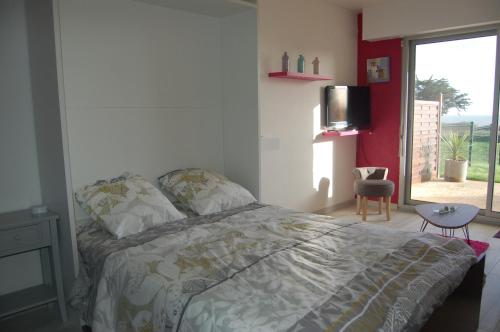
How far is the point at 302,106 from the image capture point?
4441 millimetres

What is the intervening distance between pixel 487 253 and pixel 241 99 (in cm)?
262

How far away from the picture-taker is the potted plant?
15.4 feet

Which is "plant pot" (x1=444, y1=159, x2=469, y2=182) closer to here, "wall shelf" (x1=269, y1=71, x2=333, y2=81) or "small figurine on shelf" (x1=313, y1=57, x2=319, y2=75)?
"wall shelf" (x1=269, y1=71, x2=333, y2=81)

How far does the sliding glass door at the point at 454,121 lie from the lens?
14.4 ft

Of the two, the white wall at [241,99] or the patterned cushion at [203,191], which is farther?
the white wall at [241,99]

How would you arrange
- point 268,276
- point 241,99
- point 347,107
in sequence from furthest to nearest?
point 347,107 → point 241,99 → point 268,276

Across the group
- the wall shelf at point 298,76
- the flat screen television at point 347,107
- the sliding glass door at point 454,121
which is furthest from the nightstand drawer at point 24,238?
the sliding glass door at point 454,121

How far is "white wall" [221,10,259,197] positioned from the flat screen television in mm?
1731

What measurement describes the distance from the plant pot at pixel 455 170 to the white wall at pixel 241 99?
2925mm

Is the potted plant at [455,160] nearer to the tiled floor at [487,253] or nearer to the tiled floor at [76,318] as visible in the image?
the tiled floor at [487,253]

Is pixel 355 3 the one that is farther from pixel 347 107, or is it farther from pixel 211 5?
pixel 211 5

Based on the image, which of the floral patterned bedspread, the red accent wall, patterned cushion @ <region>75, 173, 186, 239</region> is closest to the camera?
the floral patterned bedspread

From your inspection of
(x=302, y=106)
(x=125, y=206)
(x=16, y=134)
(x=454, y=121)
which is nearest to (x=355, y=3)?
(x=302, y=106)

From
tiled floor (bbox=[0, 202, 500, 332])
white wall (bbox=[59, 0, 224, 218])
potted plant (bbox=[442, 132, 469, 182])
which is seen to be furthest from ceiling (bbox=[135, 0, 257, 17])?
potted plant (bbox=[442, 132, 469, 182])
